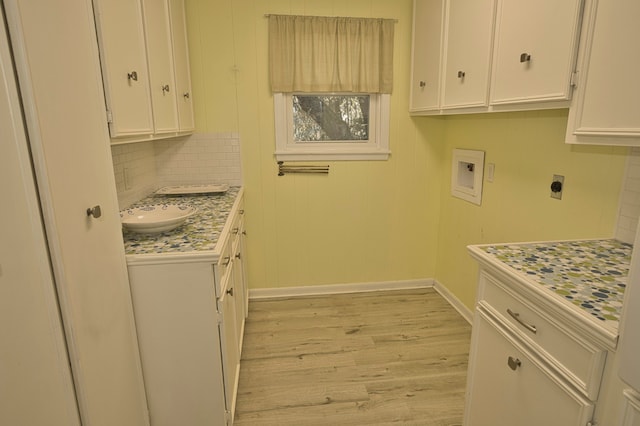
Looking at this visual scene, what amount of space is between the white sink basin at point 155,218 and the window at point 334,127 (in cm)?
117

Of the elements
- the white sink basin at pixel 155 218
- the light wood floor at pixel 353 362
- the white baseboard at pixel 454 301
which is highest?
the white sink basin at pixel 155 218

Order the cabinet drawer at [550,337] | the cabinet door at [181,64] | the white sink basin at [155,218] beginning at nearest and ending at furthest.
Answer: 1. the cabinet drawer at [550,337]
2. the white sink basin at [155,218]
3. the cabinet door at [181,64]

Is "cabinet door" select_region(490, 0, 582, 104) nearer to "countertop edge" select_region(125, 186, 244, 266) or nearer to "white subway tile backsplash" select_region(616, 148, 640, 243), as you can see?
"white subway tile backsplash" select_region(616, 148, 640, 243)

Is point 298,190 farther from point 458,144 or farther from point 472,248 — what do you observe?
point 472,248

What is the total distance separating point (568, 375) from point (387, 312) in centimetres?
192

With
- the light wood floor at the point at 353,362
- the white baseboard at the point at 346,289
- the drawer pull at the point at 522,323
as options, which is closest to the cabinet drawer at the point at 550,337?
the drawer pull at the point at 522,323

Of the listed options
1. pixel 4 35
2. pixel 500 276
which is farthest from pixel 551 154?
pixel 4 35

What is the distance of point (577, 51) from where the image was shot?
53.7 inches

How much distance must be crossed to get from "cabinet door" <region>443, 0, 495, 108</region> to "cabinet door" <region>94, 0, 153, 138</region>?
65.1 inches

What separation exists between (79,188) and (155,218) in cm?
78

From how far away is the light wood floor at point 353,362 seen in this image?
6.46ft

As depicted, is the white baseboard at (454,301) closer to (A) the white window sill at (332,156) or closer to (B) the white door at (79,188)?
(A) the white window sill at (332,156)

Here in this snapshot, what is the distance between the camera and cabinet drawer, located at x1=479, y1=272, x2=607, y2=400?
1.00 meters

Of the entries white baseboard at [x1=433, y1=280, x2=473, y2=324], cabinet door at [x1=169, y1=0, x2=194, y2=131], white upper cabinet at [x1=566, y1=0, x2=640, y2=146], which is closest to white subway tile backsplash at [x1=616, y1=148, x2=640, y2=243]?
white upper cabinet at [x1=566, y1=0, x2=640, y2=146]
